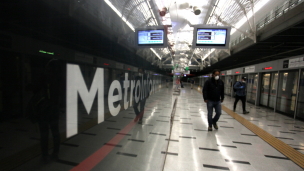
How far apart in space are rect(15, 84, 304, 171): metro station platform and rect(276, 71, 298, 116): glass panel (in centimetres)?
107

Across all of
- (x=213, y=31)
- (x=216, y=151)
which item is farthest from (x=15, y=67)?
(x=213, y=31)

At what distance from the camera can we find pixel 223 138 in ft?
11.4

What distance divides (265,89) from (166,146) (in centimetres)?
818

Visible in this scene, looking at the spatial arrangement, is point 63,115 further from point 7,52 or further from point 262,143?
point 262,143

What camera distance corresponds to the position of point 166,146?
107 inches

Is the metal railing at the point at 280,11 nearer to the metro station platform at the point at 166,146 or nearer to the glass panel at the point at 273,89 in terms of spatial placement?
the glass panel at the point at 273,89

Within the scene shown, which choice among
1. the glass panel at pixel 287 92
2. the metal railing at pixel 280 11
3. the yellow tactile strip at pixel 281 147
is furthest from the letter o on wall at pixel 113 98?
the glass panel at pixel 287 92

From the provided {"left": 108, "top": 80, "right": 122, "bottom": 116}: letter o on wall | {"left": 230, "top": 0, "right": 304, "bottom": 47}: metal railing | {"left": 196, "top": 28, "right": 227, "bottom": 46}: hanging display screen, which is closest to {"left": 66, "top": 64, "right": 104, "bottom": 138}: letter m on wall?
{"left": 108, "top": 80, "right": 122, "bottom": 116}: letter o on wall

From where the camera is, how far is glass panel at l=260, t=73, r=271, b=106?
788 centimetres

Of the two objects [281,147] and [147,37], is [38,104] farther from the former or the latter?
[281,147]

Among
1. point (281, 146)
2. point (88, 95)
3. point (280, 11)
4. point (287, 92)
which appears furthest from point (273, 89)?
point (88, 95)

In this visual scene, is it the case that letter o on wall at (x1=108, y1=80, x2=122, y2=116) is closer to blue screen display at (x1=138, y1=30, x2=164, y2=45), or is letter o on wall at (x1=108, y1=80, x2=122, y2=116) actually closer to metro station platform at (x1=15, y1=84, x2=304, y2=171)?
metro station platform at (x1=15, y1=84, x2=304, y2=171)

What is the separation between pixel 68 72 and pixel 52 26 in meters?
0.13

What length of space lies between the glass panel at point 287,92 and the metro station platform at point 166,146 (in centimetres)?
107
